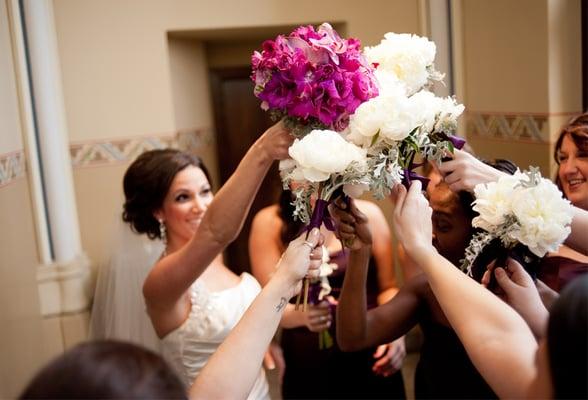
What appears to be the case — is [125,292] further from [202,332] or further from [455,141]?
[455,141]

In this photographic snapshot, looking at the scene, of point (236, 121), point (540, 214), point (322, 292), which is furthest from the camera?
point (236, 121)

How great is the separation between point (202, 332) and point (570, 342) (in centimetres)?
131

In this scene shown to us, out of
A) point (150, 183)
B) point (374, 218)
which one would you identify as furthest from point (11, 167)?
point (374, 218)

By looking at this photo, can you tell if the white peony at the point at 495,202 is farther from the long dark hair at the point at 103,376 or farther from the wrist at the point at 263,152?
the long dark hair at the point at 103,376

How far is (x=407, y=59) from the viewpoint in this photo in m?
1.36

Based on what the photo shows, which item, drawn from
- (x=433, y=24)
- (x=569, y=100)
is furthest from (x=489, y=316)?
(x=433, y=24)

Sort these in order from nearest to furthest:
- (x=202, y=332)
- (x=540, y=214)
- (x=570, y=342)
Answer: (x=570, y=342) < (x=540, y=214) < (x=202, y=332)

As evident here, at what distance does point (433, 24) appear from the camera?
326cm

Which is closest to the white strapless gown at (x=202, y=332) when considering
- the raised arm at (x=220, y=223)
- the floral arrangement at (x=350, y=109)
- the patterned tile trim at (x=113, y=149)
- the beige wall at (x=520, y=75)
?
the raised arm at (x=220, y=223)

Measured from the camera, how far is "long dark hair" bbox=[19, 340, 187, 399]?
79 centimetres

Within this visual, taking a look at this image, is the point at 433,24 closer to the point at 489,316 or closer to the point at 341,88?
the point at 341,88

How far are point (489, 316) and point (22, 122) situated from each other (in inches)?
98.3

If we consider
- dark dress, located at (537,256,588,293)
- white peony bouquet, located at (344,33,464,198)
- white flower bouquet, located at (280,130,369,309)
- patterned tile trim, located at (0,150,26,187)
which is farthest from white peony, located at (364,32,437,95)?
patterned tile trim, located at (0,150,26,187)

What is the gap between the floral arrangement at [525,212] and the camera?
1213mm
